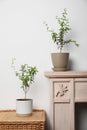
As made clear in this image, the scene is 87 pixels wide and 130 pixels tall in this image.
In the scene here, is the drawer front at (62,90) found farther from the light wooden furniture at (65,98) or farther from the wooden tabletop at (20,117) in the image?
the wooden tabletop at (20,117)

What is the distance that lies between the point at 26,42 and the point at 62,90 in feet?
1.71

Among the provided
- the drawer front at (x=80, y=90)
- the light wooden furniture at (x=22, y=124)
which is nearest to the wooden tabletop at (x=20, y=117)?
the light wooden furniture at (x=22, y=124)

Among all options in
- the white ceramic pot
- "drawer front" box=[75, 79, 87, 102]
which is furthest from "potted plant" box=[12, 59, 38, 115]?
"drawer front" box=[75, 79, 87, 102]

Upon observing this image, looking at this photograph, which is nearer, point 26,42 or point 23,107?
point 23,107

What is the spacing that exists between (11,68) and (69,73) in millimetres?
523

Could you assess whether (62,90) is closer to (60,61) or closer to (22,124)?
(60,61)

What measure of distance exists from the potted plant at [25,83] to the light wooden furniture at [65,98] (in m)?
0.15

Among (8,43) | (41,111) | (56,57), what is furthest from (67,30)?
(41,111)

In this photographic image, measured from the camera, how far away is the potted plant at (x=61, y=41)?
6.64 feet

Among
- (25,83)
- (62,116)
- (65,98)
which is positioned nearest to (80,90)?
(65,98)

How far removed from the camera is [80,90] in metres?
1.96

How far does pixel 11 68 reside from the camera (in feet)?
7.30

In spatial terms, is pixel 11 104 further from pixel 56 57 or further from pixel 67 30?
pixel 67 30

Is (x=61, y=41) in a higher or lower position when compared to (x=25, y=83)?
higher
